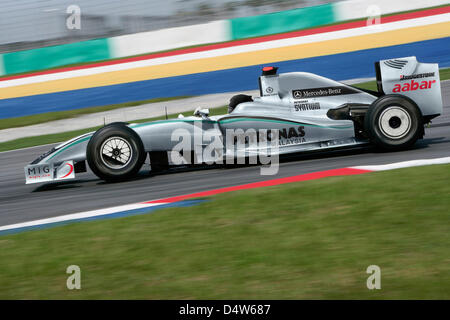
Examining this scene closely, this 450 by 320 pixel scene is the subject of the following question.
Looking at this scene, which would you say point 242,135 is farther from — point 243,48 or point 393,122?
point 243,48

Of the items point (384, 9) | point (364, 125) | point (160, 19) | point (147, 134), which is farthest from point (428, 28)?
point (147, 134)

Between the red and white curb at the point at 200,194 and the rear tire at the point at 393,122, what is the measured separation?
51 cm

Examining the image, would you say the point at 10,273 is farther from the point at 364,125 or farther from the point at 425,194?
the point at 364,125

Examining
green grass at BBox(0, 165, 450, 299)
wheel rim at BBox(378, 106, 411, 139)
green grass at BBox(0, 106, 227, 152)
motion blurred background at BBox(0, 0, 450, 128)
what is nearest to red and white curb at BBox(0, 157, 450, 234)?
green grass at BBox(0, 165, 450, 299)

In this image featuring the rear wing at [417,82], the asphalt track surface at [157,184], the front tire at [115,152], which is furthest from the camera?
the rear wing at [417,82]

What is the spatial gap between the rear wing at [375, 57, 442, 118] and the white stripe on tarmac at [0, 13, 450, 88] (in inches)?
388

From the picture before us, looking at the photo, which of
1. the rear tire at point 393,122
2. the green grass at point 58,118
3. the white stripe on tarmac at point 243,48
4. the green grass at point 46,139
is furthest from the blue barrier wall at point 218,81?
the rear tire at point 393,122

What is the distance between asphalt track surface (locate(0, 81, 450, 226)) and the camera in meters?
6.48

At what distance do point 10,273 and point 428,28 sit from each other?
551 inches

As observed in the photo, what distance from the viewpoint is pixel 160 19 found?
66.8 ft

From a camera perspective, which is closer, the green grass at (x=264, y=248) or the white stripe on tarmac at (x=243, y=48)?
the green grass at (x=264, y=248)

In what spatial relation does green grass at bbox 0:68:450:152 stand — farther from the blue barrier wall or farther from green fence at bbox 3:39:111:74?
green fence at bbox 3:39:111:74

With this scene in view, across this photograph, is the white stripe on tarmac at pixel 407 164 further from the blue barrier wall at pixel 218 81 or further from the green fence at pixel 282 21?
the green fence at pixel 282 21

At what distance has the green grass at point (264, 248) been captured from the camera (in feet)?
12.2
